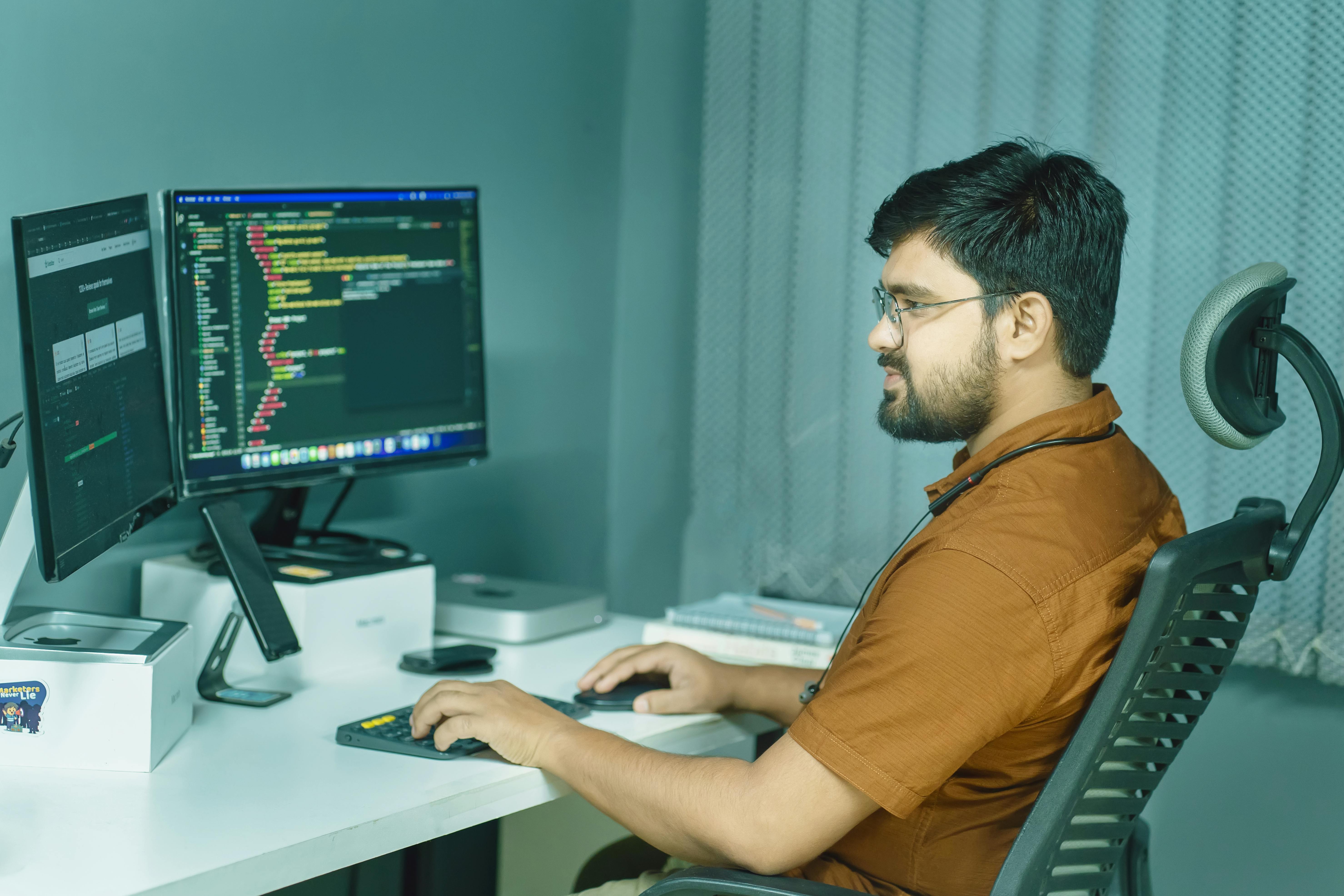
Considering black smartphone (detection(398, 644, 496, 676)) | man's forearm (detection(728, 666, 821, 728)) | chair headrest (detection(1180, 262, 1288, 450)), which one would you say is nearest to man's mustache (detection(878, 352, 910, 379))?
chair headrest (detection(1180, 262, 1288, 450))

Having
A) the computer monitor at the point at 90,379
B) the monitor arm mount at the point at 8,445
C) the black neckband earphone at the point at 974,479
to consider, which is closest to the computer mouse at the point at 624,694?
the black neckband earphone at the point at 974,479

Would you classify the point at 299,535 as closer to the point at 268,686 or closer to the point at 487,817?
the point at 268,686

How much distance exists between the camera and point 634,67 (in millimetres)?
2586

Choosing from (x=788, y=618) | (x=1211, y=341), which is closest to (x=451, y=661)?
(x=788, y=618)

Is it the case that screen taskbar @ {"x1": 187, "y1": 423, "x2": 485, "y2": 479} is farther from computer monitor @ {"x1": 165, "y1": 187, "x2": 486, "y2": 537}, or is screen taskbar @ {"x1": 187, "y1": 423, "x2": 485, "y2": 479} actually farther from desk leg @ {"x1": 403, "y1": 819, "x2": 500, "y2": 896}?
desk leg @ {"x1": 403, "y1": 819, "x2": 500, "y2": 896}

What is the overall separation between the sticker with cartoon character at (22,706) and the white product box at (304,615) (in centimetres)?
32

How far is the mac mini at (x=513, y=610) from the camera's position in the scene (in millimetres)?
1896

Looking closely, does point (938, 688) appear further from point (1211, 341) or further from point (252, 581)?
point (252, 581)

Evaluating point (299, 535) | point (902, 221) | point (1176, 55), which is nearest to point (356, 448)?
point (299, 535)

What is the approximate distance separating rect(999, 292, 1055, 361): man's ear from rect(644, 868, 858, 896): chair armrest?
0.58 meters

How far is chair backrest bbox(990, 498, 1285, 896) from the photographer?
3.42ft

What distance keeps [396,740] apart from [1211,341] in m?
0.93

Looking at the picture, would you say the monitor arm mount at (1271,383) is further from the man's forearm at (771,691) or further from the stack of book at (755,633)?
the stack of book at (755,633)

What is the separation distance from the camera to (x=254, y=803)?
123 centimetres
